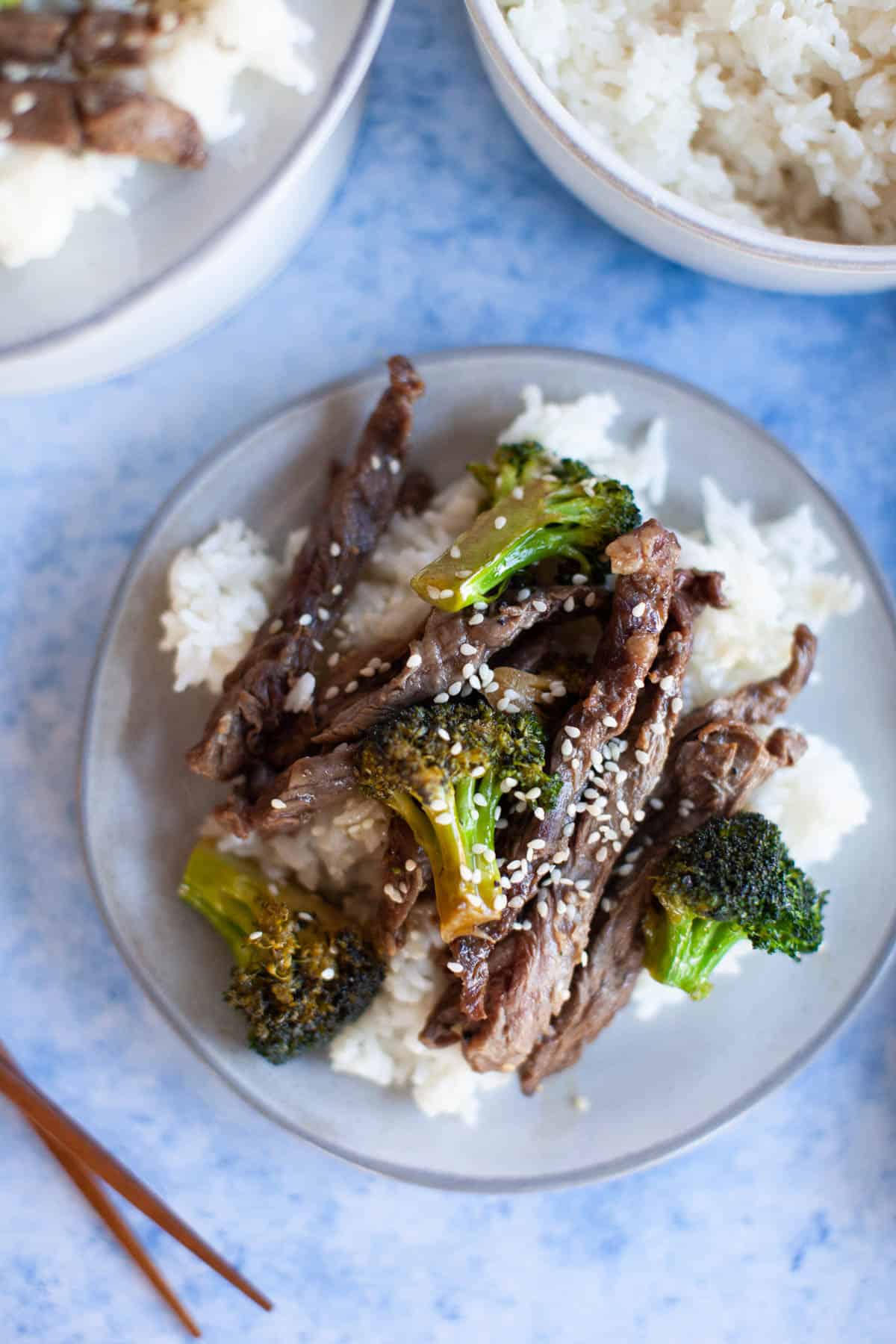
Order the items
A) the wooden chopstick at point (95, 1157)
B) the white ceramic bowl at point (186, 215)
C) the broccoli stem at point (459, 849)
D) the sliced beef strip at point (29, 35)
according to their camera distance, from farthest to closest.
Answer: the wooden chopstick at point (95, 1157) → the broccoli stem at point (459, 849) → the white ceramic bowl at point (186, 215) → the sliced beef strip at point (29, 35)

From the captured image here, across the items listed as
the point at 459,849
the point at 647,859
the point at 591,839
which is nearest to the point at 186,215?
the point at 459,849

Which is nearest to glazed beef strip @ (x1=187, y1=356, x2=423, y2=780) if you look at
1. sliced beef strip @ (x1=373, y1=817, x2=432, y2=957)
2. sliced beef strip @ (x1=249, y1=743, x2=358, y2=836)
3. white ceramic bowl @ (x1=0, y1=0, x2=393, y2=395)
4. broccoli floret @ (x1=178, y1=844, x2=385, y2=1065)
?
sliced beef strip @ (x1=249, y1=743, x2=358, y2=836)

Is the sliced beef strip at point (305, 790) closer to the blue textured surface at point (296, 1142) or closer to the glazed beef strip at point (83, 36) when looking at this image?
the blue textured surface at point (296, 1142)

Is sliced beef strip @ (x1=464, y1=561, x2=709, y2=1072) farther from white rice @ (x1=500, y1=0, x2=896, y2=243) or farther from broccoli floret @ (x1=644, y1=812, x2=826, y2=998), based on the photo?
white rice @ (x1=500, y1=0, x2=896, y2=243)

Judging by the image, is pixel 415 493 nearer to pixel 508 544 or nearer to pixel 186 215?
pixel 508 544

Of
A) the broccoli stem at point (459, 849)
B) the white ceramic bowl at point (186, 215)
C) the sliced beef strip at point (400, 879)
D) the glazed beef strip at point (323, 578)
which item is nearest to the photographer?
the white ceramic bowl at point (186, 215)

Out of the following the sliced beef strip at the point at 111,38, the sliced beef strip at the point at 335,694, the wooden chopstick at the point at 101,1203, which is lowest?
the wooden chopstick at the point at 101,1203

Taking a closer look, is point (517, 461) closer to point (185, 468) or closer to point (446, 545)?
point (446, 545)

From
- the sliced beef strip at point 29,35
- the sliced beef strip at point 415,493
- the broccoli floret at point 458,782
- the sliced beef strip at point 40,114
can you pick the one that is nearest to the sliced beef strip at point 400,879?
the broccoli floret at point 458,782
